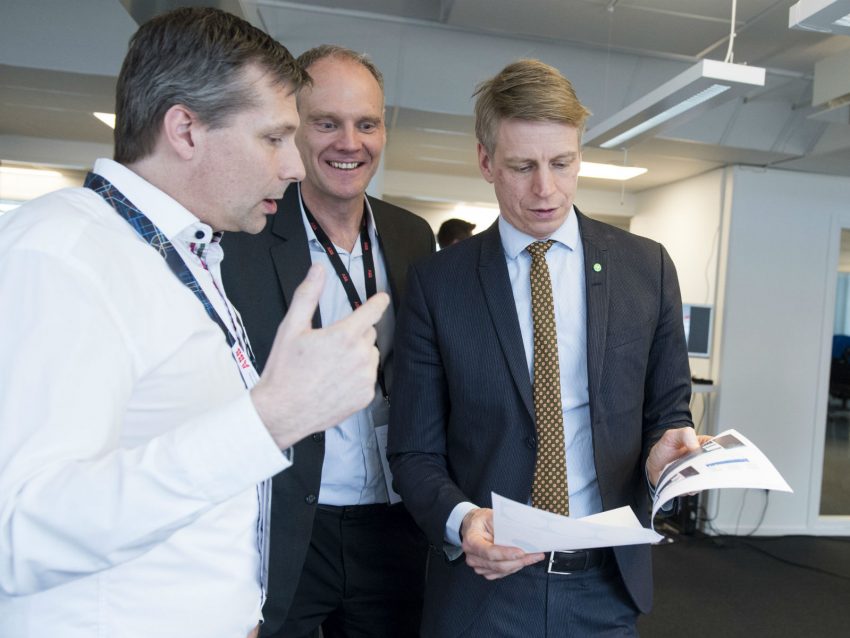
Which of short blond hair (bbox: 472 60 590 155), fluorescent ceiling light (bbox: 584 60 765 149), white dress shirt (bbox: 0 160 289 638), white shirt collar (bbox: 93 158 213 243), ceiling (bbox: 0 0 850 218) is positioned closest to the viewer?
white dress shirt (bbox: 0 160 289 638)

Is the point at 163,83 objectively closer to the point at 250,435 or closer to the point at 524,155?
the point at 250,435

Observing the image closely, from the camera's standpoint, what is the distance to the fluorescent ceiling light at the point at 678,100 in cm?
286

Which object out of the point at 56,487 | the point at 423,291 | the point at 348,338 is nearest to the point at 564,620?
the point at 423,291

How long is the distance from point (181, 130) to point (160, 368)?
0.37 m

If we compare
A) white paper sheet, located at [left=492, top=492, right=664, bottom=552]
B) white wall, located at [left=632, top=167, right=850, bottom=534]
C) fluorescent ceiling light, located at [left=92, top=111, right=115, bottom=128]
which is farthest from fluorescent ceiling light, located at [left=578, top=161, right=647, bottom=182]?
white paper sheet, located at [left=492, top=492, right=664, bottom=552]

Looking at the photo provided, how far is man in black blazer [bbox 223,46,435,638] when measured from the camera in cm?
170

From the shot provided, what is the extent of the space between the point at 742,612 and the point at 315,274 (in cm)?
434

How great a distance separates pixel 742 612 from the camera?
420 centimetres

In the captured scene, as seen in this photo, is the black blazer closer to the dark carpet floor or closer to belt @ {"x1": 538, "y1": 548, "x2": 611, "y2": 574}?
belt @ {"x1": 538, "y1": 548, "x2": 611, "y2": 574}

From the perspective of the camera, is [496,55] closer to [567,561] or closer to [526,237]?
[526,237]

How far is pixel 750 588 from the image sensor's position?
4.58 metres

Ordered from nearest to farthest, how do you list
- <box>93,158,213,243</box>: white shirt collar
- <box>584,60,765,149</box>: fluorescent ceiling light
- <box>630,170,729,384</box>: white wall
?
<box>93,158,213,243</box>: white shirt collar
<box>584,60,765,149</box>: fluorescent ceiling light
<box>630,170,729,384</box>: white wall

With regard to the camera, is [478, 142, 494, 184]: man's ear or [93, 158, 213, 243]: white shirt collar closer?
[93, 158, 213, 243]: white shirt collar

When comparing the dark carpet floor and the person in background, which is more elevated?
the person in background
